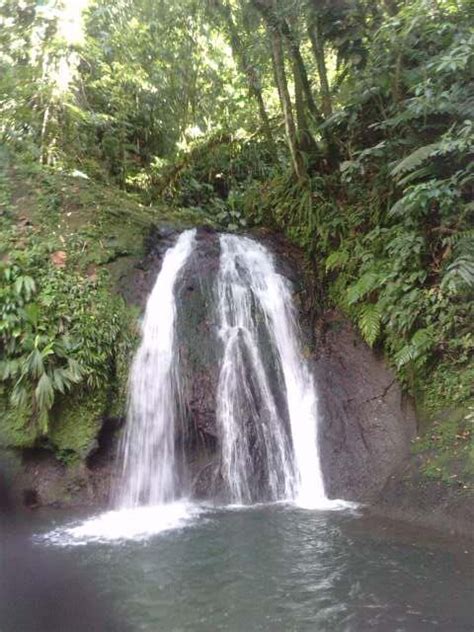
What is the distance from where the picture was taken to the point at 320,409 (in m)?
7.41

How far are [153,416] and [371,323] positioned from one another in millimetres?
3083

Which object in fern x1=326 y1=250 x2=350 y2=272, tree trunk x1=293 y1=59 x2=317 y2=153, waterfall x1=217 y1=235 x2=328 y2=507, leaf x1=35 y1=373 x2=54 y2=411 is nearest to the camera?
leaf x1=35 y1=373 x2=54 y2=411

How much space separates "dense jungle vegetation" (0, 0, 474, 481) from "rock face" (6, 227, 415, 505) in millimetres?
294

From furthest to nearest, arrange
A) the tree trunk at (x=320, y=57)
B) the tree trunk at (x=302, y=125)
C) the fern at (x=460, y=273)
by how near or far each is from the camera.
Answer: the tree trunk at (x=302, y=125) → the tree trunk at (x=320, y=57) → the fern at (x=460, y=273)

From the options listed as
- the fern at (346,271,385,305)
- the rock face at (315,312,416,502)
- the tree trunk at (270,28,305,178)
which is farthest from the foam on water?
the tree trunk at (270,28,305,178)

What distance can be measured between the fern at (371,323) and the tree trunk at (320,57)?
14.5 ft

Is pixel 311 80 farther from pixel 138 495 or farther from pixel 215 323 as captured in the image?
pixel 138 495

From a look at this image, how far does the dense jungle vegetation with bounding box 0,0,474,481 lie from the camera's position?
260 inches

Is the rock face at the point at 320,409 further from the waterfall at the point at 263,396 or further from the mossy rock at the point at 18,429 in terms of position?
the mossy rock at the point at 18,429

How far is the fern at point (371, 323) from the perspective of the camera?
7.14m

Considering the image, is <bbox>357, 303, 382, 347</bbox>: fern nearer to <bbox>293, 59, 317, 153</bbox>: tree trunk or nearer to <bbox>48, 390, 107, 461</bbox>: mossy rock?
<bbox>48, 390, 107, 461</bbox>: mossy rock

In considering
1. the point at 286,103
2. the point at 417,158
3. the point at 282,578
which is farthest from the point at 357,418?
the point at 286,103

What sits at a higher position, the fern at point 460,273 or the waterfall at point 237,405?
the fern at point 460,273

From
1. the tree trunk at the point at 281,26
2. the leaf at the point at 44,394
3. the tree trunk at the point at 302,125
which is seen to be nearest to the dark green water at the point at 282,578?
the leaf at the point at 44,394
